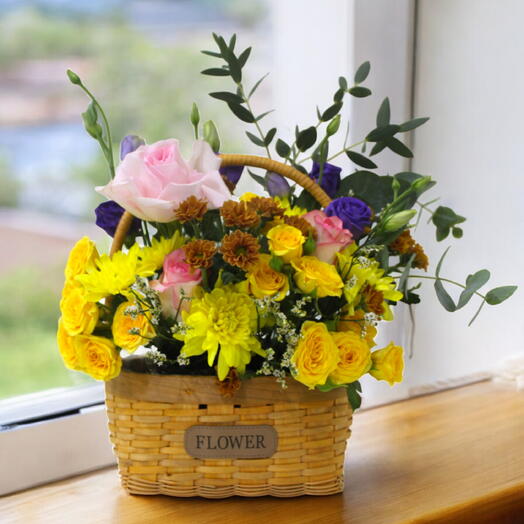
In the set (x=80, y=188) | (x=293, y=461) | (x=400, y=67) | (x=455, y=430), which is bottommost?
(x=455, y=430)

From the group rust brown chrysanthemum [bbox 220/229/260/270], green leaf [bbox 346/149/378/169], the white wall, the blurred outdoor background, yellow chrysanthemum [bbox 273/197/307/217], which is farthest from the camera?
the white wall

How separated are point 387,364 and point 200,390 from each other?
21cm

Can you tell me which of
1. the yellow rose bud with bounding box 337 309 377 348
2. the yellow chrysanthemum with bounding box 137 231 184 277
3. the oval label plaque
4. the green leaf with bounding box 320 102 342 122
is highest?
the green leaf with bounding box 320 102 342 122

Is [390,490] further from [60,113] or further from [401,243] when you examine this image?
[60,113]

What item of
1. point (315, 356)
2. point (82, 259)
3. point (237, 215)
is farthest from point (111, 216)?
point (315, 356)

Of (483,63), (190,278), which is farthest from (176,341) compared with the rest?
(483,63)

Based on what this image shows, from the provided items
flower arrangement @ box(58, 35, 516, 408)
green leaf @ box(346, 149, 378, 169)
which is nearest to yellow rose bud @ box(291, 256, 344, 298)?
flower arrangement @ box(58, 35, 516, 408)

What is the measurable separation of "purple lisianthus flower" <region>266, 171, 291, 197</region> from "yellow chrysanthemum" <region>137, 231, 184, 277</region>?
0.16 meters

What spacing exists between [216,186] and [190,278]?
0.10 m

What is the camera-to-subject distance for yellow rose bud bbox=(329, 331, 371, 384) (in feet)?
2.88

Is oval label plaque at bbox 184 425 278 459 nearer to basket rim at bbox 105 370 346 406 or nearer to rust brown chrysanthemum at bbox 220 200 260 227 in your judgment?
basket rim at bbox 105 370 346 406

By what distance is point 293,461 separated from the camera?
0.96m

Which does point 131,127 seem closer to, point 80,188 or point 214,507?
point 80,188

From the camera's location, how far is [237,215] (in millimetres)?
841
